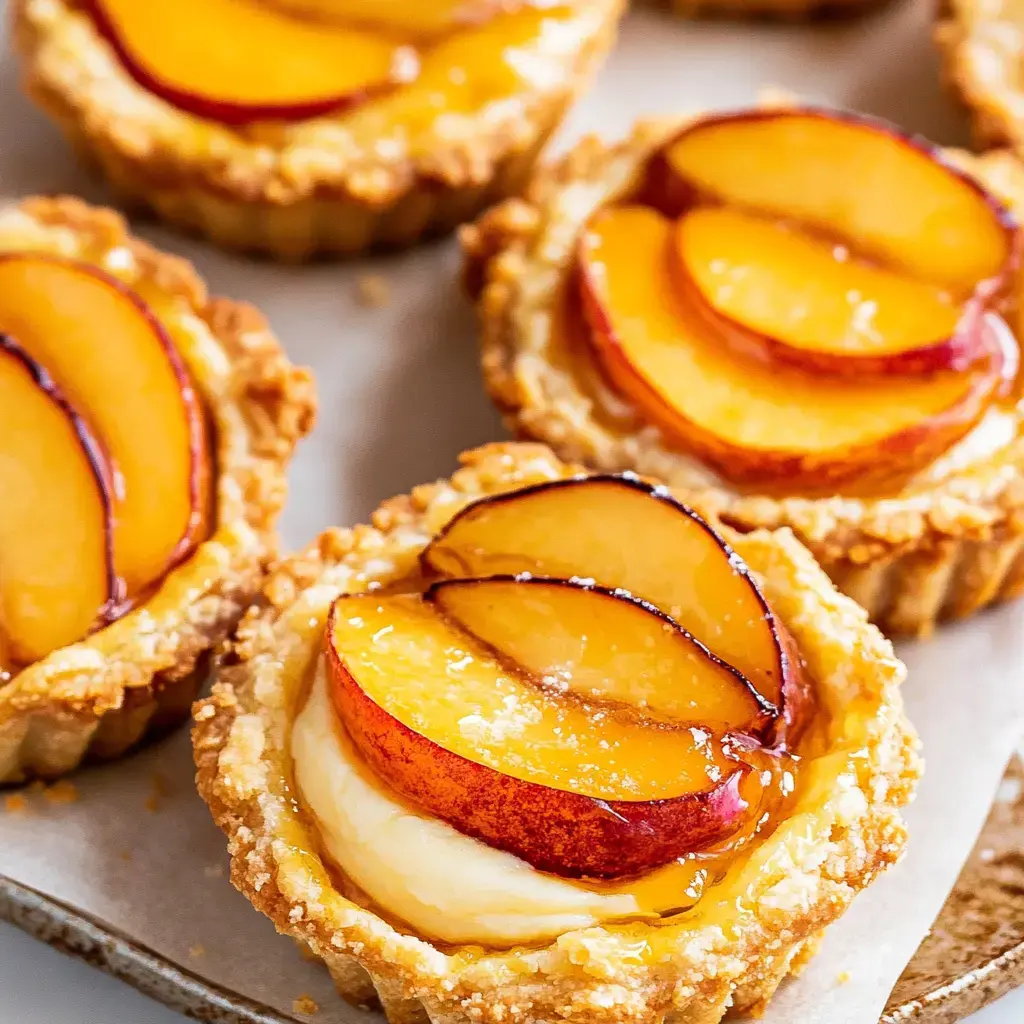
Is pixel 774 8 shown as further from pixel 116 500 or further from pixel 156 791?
pixel 156 791

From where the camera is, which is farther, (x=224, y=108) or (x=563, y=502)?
(x=224, y=108)

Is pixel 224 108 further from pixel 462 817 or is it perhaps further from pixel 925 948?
pixel 925 948

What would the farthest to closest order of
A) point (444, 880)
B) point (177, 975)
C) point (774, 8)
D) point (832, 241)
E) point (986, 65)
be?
point (774, 8)
point (986, 65)
point (832, 241)
point (177, 975)
point (444, 880)

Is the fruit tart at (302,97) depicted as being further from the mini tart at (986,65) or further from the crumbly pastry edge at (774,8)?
the mini tart at (986,65)

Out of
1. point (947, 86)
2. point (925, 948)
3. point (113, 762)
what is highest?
point (947, 86)

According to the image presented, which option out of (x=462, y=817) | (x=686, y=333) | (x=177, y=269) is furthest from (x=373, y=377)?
(x=462, y=817)

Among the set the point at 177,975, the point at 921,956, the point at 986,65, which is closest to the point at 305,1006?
the point at 177,975
